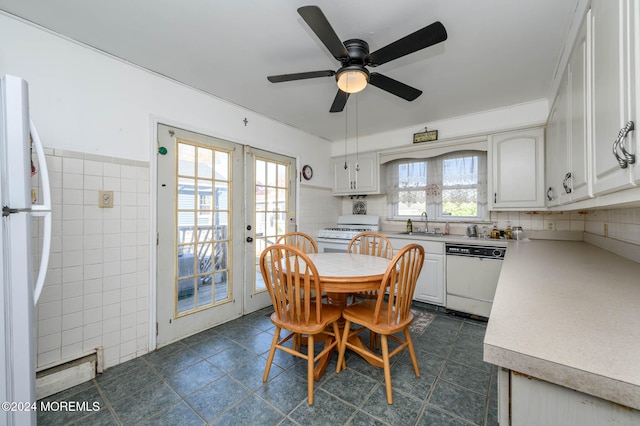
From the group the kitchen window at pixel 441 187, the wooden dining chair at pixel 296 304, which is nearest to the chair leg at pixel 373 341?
the wooden dining chair at pixel 296 304

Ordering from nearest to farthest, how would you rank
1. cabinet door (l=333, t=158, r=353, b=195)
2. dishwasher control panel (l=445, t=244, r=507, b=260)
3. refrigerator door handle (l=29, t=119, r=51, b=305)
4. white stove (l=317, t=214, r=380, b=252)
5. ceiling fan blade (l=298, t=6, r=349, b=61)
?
refrigerator door handle (l=29, t=119, r=51, b=305) → ceiling fan blade (l=298, t=6, r=349, b=61) → dishwasher control panel (l=445, t=244, r=507, b=260) → white stove (l=317, t=214, r=380, b=252) → cabinet door (l=333, t=158, r=353, b=195)

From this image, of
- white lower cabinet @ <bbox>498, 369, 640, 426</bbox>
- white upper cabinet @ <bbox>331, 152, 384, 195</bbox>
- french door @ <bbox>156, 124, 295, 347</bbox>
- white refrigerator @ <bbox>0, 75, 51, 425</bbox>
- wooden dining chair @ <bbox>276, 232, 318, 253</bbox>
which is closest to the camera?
white lower cabinet @ <bbox>498, 369, 640, 426</bbox>

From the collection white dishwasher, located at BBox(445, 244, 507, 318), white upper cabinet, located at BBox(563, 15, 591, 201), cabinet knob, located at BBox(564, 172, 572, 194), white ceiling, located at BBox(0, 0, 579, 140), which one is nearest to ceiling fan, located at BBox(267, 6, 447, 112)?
white ceiling, located at BBox(0, 0, 579, 140)

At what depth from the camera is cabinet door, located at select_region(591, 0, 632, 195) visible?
0.81 meters

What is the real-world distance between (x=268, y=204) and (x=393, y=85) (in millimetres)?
2050

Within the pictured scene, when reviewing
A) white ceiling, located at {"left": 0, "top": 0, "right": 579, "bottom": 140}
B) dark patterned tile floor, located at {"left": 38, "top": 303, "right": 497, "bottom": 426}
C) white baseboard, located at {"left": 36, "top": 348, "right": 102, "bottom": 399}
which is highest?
white ceiling, located at {"left": 0, "top": 0, "right": 579, "bottom": 140}

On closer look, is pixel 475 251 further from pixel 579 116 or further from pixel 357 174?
pixel 357 174

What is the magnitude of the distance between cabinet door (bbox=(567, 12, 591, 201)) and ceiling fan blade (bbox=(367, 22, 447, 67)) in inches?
27.3

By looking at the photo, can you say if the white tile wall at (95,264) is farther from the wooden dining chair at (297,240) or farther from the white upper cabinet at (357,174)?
the white upper cabinet at (357,174)

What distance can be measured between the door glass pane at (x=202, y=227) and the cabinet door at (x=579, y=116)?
2.81 meters

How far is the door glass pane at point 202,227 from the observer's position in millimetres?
2453

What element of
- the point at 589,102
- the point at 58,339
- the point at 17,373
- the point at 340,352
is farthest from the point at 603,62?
the point at 58,339

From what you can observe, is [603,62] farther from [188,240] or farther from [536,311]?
[188,240]

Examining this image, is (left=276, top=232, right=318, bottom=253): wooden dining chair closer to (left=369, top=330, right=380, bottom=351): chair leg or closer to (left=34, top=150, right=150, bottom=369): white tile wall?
(left=369, top=330, right=380, bottom=351): chair leg
